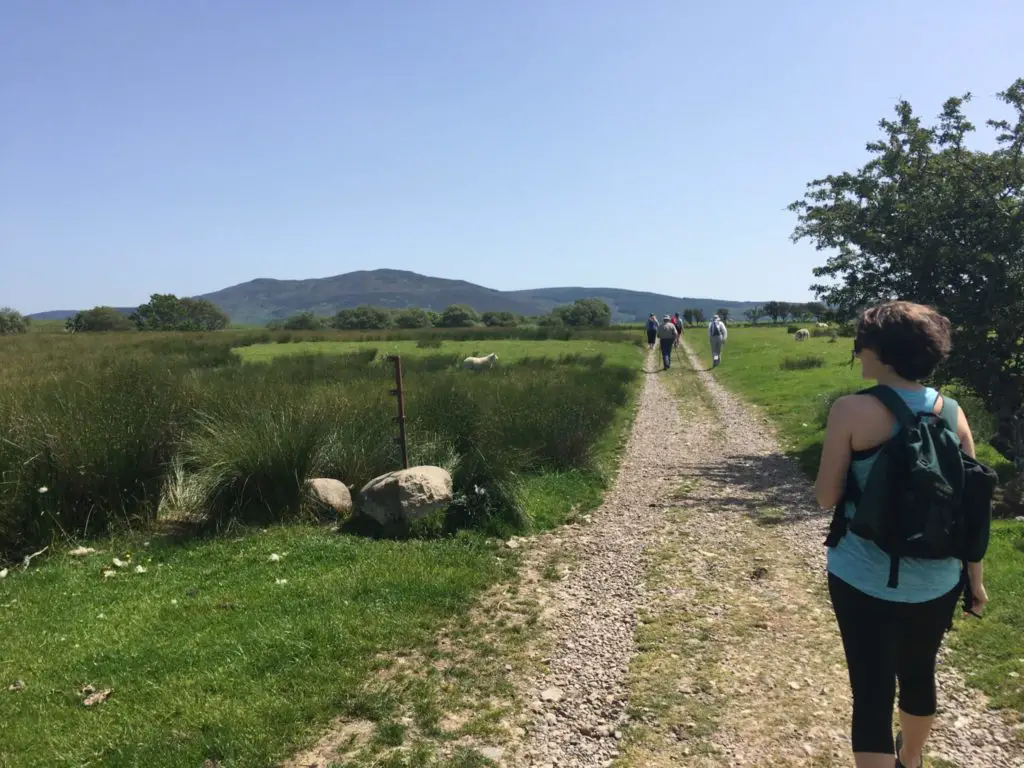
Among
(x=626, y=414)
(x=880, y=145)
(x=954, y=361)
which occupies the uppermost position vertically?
(x=880, y=145)

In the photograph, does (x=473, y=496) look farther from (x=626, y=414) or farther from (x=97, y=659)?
(x=626, y=414)

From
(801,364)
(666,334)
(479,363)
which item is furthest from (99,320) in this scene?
(801,364)

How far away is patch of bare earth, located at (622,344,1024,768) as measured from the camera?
11.1 ft

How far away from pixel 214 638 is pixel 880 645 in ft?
13.6

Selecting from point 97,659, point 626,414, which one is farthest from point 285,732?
point 626,414

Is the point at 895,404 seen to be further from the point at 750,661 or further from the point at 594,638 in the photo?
the point at 594,638

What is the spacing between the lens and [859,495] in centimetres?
243

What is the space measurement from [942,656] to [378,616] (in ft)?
12.8

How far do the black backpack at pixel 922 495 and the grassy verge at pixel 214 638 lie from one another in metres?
2.84

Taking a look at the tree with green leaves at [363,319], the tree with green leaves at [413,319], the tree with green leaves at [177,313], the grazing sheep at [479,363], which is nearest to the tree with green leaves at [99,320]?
the tree with green leaves at [177,313]

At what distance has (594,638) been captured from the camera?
4.73 m

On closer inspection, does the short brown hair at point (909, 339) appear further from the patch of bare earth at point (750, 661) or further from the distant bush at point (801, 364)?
the distant bush at point (801, 364)

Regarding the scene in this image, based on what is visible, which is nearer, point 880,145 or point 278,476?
point 278,476

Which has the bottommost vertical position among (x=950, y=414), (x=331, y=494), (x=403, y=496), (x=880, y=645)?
(x=331, y=494)
